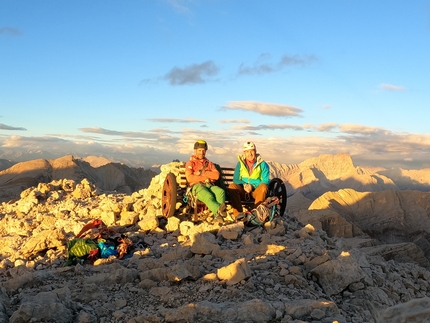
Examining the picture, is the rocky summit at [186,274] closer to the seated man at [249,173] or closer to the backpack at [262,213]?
the backpack at [262,213]

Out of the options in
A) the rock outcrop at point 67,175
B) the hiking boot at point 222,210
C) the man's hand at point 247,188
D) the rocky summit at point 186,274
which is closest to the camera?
the rocky summit at point 186,274

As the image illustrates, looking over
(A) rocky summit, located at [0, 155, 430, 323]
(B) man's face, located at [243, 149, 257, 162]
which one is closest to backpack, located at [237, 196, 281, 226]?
(A) rocky summit, located at [0, 155, 430, 323]

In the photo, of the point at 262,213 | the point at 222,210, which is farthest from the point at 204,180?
→ the point at 262,213

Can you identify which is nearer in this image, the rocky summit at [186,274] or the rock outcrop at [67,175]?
the rocky summit at [186,274]

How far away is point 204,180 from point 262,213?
1310 millimetres

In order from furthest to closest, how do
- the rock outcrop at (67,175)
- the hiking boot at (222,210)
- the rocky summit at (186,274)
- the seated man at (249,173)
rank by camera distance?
the rock outcrop at (67,175), the seated man at (249,173), the hiking boot at (222,210), the rocky summit at (186,274)

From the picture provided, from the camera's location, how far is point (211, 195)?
27.7ft

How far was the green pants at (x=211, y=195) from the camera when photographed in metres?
8.34

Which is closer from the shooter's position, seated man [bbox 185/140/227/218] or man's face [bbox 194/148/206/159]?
seated man [bbox 185/140/227/218]

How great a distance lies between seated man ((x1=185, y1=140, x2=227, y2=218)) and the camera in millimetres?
8375

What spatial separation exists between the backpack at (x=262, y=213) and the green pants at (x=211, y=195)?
1.71ft

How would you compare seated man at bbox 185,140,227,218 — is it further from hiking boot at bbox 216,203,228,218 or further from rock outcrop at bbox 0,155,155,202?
rock outcrop at bbox 0,155,155,202

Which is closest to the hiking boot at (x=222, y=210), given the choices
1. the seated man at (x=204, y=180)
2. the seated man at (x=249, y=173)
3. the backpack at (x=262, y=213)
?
the seated man at (x=204, y=180)

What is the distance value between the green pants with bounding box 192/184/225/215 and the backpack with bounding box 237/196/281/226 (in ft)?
1.71
